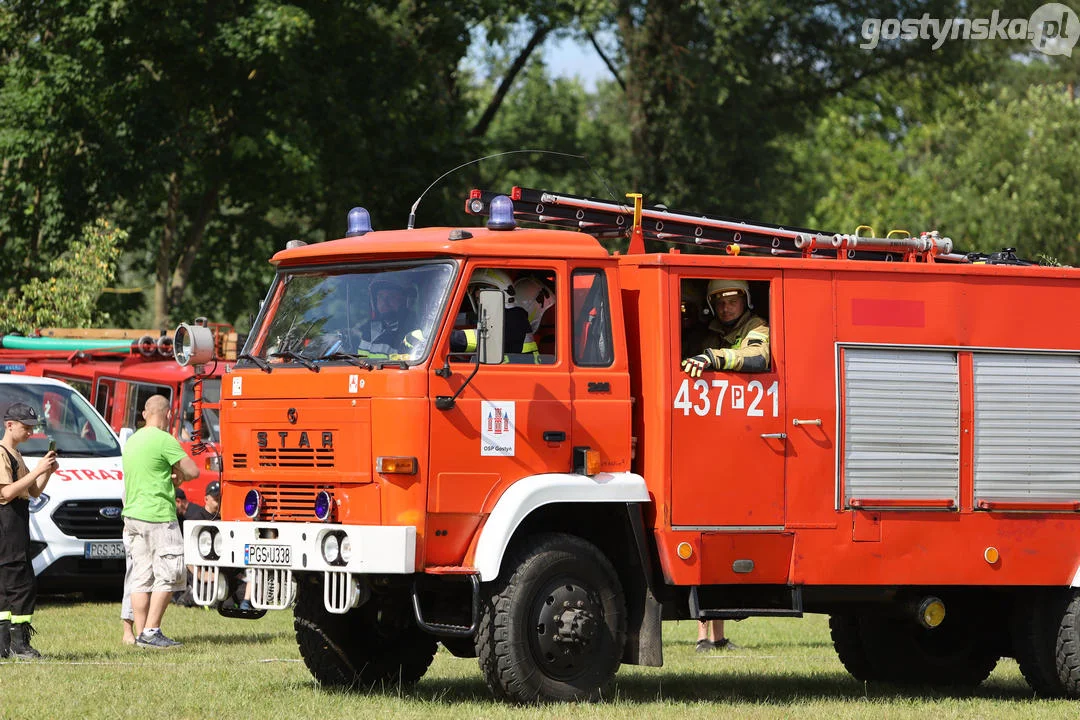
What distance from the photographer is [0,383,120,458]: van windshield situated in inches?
698

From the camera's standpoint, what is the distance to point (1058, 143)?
53.1 metres

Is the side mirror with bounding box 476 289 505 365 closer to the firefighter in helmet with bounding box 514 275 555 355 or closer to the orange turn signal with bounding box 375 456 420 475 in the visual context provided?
the firefighter in helmet with bounding box 514 275 555 355

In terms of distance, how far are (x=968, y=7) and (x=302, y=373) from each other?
3100cm

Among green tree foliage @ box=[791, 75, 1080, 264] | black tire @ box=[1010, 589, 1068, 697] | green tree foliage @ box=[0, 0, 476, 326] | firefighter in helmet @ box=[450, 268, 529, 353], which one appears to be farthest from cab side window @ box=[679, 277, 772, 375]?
green tree foliage @ box=[791, 75, 1080, 264]

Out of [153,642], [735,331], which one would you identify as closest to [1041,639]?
[735,331]

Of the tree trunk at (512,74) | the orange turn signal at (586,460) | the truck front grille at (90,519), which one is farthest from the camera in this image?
the tree trunk at (512,74)

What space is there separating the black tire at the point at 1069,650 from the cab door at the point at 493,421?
11.9ft

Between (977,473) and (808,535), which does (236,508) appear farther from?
(977,473)

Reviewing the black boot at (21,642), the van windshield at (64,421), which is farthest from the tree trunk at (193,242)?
the black boot at (21,642)

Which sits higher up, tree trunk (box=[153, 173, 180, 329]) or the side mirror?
tree trunk (box=[153, 173, 180, 329])

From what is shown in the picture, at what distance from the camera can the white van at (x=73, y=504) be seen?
55.1 feet

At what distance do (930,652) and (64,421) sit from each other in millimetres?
9453

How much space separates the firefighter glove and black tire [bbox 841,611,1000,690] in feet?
10.2

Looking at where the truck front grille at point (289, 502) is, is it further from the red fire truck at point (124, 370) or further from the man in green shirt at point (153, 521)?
the red fire truck at point (124, 370)
